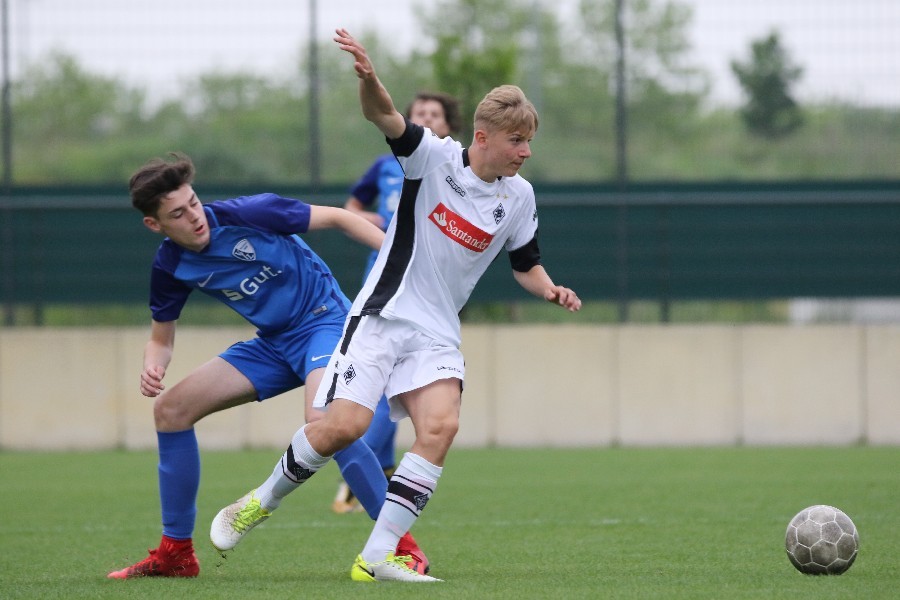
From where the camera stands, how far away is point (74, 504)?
318 inches

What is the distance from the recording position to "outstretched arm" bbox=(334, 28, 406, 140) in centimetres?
451

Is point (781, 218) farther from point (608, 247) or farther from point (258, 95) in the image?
point (258, 95)

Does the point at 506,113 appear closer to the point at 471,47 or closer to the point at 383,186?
the point at 383,186

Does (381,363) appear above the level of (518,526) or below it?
above

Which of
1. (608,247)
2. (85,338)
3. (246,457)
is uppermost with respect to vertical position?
(608,247)

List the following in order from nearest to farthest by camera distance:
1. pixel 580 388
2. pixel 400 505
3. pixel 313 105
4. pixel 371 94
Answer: pixel 371 94, pixel 400 505, pixel 580 388, pixel 313 105

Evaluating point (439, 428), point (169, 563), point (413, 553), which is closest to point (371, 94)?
point (439, 428)

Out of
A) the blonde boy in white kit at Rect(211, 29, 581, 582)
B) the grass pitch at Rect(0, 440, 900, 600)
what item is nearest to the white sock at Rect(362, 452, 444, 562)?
the blonde boy in white kit at Rect(211, 29, 581, 582)

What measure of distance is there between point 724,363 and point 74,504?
5.79 metres

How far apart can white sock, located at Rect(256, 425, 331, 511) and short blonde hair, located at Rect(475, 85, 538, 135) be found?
52.2 inches

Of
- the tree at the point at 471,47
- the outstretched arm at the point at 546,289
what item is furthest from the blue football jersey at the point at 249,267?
the tree at the point at 471,47

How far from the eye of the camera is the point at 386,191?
8.32 meters

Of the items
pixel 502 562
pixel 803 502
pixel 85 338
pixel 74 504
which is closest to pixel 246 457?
pixel 85 338

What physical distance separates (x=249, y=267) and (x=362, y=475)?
958 millimetres
